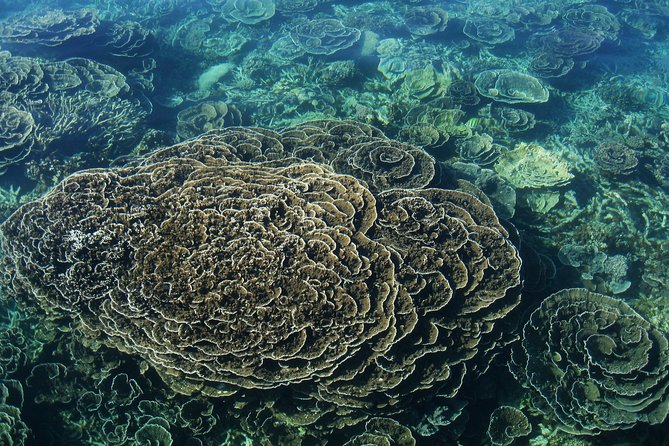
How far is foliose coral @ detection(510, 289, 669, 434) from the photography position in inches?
186

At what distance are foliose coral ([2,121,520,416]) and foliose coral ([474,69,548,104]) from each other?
21.9 ft

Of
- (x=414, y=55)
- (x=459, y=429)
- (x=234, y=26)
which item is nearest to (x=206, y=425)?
(x=459, y=429)

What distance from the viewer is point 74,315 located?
530cm

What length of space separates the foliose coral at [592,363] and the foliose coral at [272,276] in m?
0.62

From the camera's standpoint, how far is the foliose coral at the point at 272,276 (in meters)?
4.30

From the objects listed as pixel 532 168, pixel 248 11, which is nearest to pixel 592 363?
pixel 532 168

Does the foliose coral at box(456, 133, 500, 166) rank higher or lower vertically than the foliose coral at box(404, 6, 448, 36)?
lower

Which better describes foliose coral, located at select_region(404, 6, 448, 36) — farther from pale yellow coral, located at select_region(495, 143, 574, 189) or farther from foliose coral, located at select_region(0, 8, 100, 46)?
foliose coral, located at select_region(0, 8, 100, 46)

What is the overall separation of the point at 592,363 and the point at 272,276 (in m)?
4.06

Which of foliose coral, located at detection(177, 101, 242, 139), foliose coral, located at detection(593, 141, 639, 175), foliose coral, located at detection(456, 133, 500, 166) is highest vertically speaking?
foliose coral, located at detection(177, 101, 242, 139)

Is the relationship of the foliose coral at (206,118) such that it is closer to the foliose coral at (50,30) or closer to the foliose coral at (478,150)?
the foliose coral at (50,30)

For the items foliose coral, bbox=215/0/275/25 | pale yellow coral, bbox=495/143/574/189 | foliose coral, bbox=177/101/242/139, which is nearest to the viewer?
pale yellow coral, bbox=495/143/574/189

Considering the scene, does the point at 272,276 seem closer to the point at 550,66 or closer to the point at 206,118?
the point at 206,118

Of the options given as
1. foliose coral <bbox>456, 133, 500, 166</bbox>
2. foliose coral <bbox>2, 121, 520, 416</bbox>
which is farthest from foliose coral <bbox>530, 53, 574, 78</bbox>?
foliose coral <bbox>2, 121, 520, 416</bbox>
